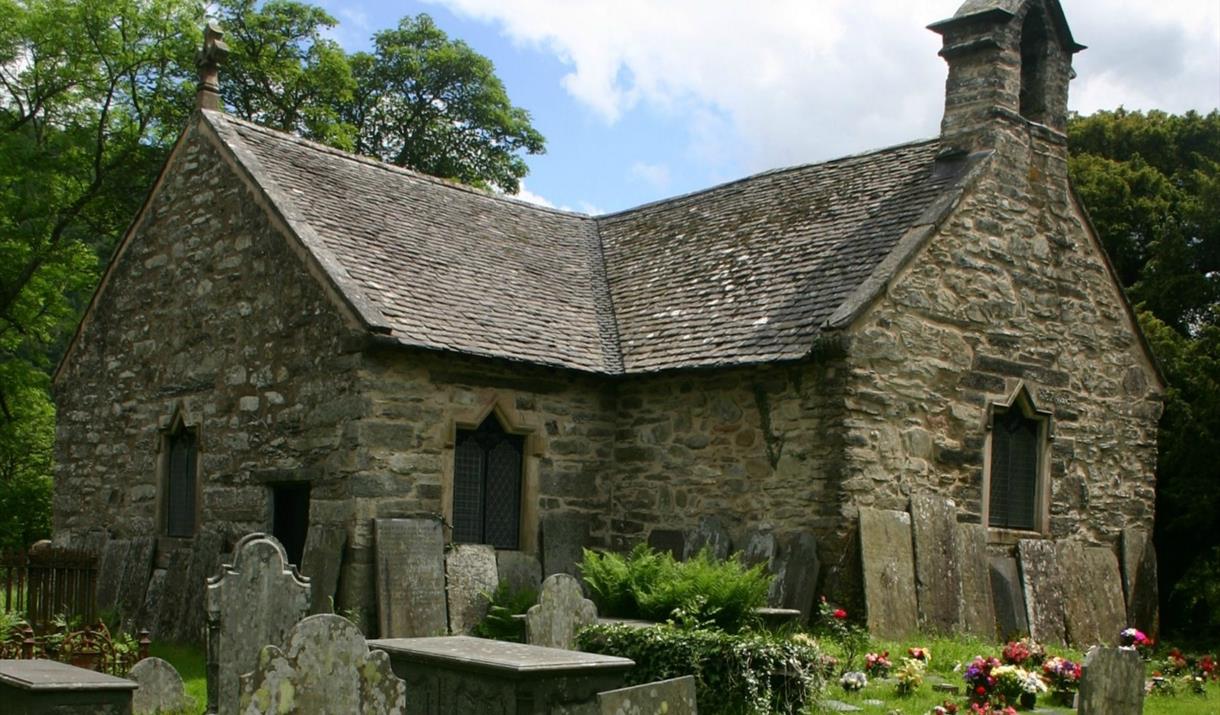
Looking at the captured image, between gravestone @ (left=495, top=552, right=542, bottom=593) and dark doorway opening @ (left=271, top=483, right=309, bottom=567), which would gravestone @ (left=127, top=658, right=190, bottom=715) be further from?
gravestone @ (left=495, top=552, right=542, bottom=593)

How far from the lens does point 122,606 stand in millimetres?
17500

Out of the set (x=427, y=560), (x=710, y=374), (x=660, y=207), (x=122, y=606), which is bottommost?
(x=122, y=606)

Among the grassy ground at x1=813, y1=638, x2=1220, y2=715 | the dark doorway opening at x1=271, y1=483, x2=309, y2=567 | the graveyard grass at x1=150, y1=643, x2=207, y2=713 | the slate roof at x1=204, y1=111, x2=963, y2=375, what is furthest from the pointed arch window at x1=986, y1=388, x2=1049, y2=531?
the graveyard grass at x1=150, y1=643, x2=207, y2=713

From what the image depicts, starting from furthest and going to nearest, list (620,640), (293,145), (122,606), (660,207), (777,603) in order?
(660,207), (293,145), (122,606), (777,603), (620,640)

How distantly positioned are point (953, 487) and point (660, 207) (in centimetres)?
821

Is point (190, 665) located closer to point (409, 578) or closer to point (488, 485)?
point (409, 578)

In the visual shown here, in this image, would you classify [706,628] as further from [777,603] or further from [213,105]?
[213,105]

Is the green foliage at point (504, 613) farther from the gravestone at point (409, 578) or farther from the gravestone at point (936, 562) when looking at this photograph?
the gravestone at point (936, 562)

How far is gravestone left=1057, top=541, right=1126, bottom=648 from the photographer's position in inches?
639

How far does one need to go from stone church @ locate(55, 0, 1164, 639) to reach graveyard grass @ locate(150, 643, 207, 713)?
1.04 metres

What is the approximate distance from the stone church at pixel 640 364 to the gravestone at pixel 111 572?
173 millimetres

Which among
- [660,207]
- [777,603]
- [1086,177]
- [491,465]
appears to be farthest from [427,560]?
[1086,177]

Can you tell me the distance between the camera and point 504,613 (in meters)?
14.4

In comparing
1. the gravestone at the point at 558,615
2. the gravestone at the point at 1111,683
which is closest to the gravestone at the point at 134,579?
the gravestone at the point at 558,615
